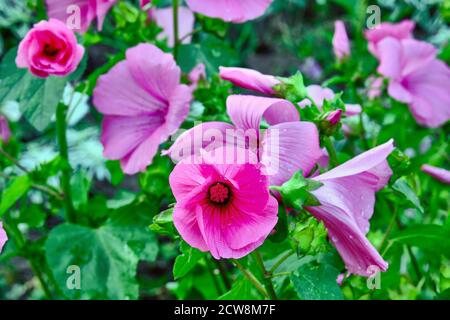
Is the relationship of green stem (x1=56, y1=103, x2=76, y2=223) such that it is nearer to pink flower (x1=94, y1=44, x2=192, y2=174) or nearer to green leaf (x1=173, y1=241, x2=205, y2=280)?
pink flower (x1=94, y1=44, x2=192, y2=174)

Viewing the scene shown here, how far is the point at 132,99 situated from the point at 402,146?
50 cm

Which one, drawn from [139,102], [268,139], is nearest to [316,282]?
[268,139]

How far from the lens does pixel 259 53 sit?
2.64m

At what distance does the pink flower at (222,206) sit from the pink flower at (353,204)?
0.07 metres

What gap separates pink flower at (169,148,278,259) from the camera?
1.99ft

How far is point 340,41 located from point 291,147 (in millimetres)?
458

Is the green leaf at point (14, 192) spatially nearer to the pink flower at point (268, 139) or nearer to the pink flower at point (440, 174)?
the pink flower at point (268, 139)

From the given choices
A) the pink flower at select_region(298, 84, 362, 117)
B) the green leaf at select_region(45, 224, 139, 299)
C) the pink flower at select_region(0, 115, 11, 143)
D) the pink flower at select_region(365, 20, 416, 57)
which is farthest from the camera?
the pink flower at select_region(365, 20, 416, 57)

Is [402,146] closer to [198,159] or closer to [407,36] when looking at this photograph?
[407,36]

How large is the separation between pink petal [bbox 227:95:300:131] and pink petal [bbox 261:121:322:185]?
0.02 metres

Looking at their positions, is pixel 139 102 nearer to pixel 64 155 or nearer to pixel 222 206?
pixel 64 155

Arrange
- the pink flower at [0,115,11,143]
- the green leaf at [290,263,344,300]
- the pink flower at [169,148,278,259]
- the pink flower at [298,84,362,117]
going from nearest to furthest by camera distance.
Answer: the pink flower at [169,148,278,259] < the green leaf at [290,263,344,300] < the pink flower at [298,84,362,117] < the pink flower at [0,115,11,143]

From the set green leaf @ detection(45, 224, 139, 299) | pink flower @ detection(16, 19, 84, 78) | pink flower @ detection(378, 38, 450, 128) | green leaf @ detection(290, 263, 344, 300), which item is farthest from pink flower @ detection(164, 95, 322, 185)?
pink flower @ detection(378, 38, 450, 128)
